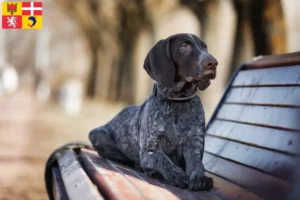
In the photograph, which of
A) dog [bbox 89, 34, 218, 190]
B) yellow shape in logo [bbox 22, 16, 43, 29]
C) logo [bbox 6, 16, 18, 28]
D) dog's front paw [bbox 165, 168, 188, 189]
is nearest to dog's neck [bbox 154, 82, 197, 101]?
dog [bbox 89, 34, 218, 190]

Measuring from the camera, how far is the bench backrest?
2.12 meters

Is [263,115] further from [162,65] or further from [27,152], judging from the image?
[27,152]

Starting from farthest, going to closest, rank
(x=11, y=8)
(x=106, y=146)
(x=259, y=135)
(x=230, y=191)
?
1. (x=11, y=8)
2. (x=106, y=146)
3. (x=259, y=135)
4. (x=230, y=191)

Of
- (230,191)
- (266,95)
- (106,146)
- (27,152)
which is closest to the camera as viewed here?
(230,191)

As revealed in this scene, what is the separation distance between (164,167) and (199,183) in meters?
0.25

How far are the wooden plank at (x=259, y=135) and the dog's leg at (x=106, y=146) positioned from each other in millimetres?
634

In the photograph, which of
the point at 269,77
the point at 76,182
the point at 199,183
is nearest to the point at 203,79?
the point at 199,183

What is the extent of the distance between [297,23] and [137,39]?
12.1 meters

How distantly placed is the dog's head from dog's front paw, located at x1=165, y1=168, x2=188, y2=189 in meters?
0.46

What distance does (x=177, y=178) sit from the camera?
7.64 ft

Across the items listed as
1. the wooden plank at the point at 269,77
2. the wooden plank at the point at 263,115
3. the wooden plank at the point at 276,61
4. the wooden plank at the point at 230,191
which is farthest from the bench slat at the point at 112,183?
the wooden plank at the point at 276,61

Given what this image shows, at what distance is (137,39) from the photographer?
1762cm

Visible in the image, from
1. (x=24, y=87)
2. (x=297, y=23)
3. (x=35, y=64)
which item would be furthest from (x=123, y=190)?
(x=24, y=87)

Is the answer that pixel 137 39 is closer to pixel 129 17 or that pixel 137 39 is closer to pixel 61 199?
pixel 129 17
